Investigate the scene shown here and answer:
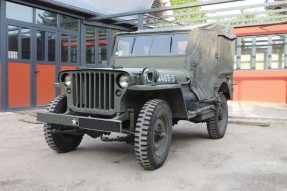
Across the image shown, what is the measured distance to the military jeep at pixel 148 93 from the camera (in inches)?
178

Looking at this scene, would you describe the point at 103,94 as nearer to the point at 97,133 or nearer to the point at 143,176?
the point at 97,133

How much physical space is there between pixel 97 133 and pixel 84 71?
37.7 inches

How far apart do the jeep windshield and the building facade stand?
5.10 m

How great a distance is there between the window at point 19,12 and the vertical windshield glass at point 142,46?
560 centimetres

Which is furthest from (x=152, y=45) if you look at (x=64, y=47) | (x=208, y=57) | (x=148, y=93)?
(x=64, y=47)

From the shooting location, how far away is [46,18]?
11703 mm

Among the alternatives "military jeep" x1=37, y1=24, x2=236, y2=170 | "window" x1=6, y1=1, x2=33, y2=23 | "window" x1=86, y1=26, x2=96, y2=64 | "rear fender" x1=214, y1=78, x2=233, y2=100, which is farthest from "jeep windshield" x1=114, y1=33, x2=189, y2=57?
"window" x1=86, y1=26, x2=96, y2=64

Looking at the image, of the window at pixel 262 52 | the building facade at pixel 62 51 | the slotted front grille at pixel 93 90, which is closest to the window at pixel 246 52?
the building facade at pixel 62 51

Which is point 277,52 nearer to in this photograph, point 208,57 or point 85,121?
point 208,57

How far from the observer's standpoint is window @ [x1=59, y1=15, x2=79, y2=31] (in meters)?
12.3

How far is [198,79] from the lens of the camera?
20.0 feet

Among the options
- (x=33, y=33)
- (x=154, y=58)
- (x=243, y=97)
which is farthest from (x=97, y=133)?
(x=243, y=97)

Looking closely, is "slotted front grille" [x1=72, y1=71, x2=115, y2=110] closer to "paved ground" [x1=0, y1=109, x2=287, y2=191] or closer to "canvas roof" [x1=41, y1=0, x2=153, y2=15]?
"paved ground" [x1=0, y1=109, x2=287, y2=191]

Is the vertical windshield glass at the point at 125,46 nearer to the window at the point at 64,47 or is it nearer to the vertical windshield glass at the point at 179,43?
the vertical windshield glass at the point at 179,43
